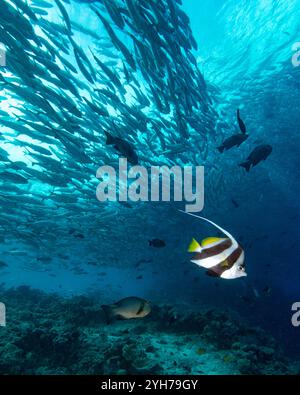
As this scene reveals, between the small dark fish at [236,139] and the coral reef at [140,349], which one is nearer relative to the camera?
the small dark fish at [236,139]

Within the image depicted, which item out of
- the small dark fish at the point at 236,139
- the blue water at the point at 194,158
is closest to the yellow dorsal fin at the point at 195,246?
the small dark fish at the point at 236,139

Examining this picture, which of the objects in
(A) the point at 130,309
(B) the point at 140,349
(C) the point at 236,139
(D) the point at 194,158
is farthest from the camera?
(D) the point at 194,158

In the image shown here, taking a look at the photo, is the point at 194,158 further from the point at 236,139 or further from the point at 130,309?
the point at 130,309

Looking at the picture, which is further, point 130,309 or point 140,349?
point 140,349

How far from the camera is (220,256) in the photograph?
2080mm

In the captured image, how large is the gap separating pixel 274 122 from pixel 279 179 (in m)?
7.92

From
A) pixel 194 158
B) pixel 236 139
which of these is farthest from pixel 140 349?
pixel 194 158

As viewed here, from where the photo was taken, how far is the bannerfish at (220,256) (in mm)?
2072

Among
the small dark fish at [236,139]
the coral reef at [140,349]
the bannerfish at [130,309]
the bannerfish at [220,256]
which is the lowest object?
the coral reef at [140,349]

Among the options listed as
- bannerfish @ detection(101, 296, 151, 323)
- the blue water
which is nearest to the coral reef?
the blue water

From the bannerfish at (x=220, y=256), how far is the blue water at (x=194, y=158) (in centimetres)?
721

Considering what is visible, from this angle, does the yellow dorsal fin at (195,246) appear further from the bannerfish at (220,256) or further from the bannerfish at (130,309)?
the bannerfish at (130,309)

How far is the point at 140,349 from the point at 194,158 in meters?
9.39
